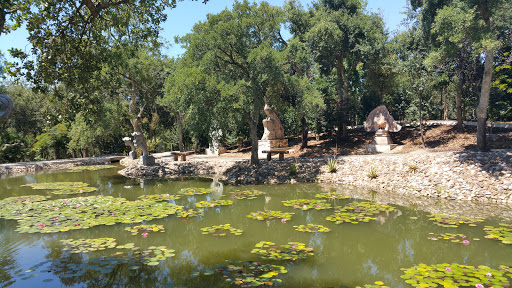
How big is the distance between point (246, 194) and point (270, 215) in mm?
2891

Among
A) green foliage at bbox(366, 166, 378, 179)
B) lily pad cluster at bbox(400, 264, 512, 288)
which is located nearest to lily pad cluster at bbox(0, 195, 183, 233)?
lily pad cluster at bbox(400, 264, 512, 288)

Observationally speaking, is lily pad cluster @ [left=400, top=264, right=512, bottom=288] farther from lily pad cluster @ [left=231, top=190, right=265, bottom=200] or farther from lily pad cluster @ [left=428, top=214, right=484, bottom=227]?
lily pad cluster @ [left=231, top=190, right=265, bottom=200]

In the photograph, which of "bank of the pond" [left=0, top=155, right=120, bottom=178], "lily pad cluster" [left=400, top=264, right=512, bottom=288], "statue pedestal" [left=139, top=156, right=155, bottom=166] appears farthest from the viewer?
"bank of the pond" [left=0, top=155, right=120, bottom=178]

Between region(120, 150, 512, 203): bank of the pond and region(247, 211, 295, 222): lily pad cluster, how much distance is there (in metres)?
4.89

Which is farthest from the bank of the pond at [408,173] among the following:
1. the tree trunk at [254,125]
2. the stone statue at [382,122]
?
the stone statue at [382,122]

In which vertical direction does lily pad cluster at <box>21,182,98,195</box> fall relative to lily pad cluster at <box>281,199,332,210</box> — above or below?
above

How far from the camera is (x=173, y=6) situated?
6.39 m

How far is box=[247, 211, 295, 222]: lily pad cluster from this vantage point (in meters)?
7.25

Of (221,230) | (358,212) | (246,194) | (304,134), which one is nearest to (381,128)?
(304,134)

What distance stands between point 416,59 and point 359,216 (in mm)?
11835

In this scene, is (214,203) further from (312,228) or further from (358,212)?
(358,212)

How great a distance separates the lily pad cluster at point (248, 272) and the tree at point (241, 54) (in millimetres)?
7863

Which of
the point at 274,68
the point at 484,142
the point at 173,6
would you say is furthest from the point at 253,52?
the point at 484,142

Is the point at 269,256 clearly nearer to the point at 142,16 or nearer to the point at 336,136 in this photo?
the point at 142,16
